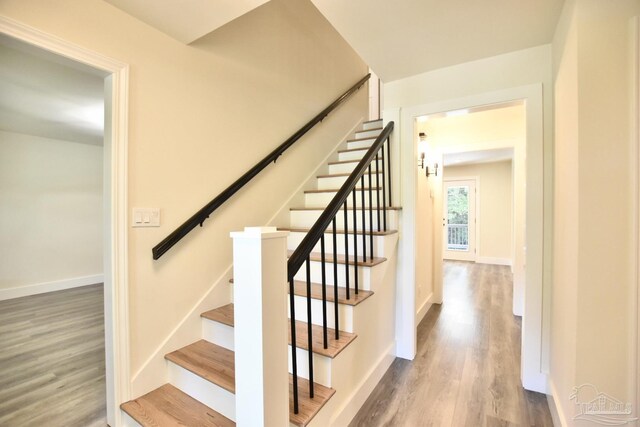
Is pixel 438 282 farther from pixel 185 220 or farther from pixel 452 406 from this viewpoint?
pixel 185 220

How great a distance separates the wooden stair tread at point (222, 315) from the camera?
5.76 ft

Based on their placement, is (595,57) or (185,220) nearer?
(595,57)

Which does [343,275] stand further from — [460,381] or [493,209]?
[493,209]

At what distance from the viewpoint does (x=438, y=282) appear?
12.6 ft

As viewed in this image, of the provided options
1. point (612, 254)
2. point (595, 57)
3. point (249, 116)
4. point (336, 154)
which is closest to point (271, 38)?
point (249, 116)

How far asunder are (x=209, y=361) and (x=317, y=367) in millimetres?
673

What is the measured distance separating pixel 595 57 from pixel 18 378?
13.3 feet

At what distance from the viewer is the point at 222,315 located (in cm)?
185

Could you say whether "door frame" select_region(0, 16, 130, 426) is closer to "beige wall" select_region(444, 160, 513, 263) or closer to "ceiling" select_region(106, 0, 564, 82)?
"ceiling" select_region(106, 0, 564, 82)

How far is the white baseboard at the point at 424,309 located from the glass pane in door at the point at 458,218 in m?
4.09

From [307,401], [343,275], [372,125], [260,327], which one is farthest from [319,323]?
[372,125]

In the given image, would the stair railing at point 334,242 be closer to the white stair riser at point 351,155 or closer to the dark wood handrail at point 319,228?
the dark wood handrail at point 319,228

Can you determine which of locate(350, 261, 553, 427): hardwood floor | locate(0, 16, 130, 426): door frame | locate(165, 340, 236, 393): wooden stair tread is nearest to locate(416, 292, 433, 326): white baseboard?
locate(350, 261, 553, 427): hardwood floor

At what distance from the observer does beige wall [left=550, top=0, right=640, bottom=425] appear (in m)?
1.14
